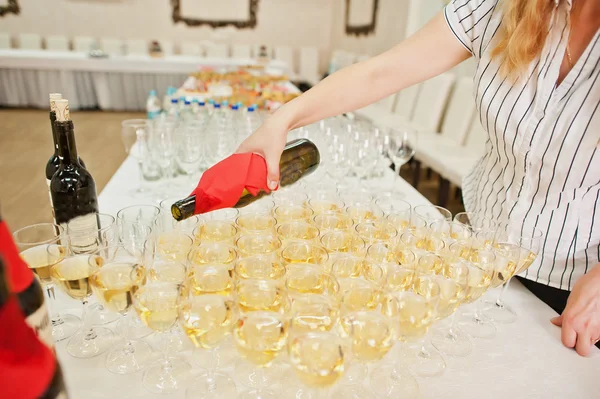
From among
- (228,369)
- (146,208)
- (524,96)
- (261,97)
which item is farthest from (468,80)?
(228,369)

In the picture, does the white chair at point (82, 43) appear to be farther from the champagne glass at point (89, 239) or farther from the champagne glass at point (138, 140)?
the champagne glass at point (89, 239)

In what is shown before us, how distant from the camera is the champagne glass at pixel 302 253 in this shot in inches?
36.3

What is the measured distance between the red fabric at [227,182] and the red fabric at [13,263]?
528 millimetres

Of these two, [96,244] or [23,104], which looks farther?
[23,104]

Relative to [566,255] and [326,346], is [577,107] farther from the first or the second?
[326,346]

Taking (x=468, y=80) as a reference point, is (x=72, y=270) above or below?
above

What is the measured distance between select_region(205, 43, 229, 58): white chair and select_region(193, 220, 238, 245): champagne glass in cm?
766

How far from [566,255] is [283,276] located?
85cm

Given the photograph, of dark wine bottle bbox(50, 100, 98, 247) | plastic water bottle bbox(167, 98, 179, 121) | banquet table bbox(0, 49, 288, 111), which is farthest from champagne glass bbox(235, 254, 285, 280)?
banquet table bbox(0, 49, 288, 111)

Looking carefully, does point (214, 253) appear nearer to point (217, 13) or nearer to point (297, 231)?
point (297, 231)

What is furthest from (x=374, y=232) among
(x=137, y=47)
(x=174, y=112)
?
(x=137, y=47)

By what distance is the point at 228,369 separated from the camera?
81cm

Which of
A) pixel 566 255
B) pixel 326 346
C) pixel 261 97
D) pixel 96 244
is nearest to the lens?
pixel 326 346

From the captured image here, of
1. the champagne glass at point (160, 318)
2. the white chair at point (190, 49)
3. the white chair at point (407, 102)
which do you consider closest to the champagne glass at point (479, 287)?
the champagne glass at point (160, 318)
